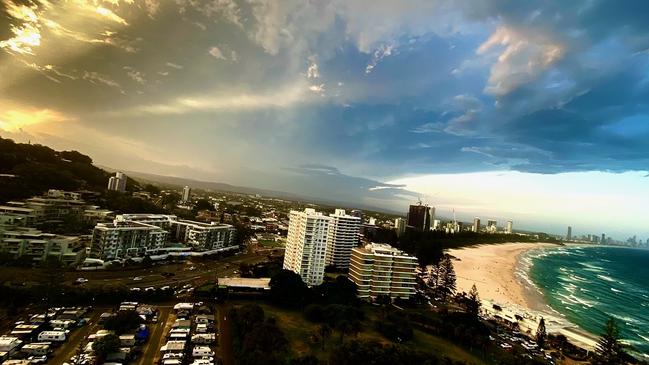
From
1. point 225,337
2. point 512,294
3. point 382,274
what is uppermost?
point 382,274

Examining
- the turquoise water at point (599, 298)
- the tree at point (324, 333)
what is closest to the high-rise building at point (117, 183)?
the tree at point (324, 333)

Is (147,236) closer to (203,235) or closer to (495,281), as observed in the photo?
(203,235)

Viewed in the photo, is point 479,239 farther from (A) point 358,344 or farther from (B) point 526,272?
(A) point 358,344

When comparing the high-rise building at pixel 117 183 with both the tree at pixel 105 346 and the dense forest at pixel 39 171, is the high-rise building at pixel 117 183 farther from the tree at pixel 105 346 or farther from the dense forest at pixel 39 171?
the tree at pixel 105 346

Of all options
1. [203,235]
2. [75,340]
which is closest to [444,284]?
[203,235]

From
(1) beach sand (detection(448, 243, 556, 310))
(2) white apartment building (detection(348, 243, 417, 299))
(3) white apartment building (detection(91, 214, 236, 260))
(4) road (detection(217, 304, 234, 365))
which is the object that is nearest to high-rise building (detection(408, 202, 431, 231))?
(1) beach sand (detection(448, 243, 556, 310))
